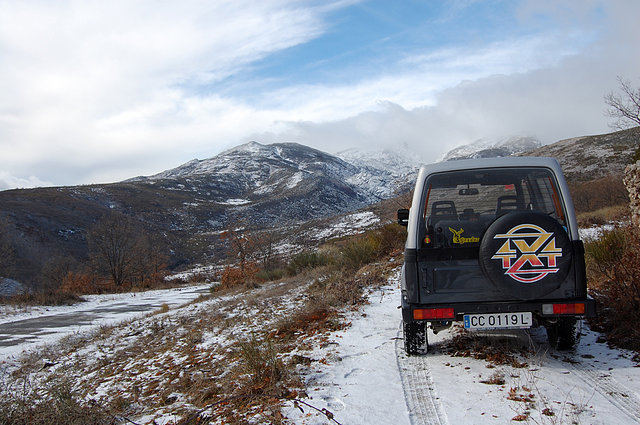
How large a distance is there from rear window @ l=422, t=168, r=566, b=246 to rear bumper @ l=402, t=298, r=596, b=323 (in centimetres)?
61

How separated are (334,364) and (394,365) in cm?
65

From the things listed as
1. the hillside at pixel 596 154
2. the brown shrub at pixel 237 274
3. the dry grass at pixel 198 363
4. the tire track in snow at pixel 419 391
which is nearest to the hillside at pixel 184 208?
the brown shrub at pixel 237 274

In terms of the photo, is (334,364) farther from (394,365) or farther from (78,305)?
(78,305)

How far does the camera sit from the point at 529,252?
3650 millimetres

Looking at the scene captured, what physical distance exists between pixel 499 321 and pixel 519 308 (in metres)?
0.22

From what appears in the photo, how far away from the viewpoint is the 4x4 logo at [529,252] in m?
3.65

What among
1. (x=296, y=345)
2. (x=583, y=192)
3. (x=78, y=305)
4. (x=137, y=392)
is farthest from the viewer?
(x=583, y=192)

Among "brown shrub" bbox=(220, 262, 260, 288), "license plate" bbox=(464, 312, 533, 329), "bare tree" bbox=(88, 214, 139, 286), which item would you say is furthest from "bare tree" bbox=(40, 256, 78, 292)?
"license plate" bbox=(464, 312, 533, 329)

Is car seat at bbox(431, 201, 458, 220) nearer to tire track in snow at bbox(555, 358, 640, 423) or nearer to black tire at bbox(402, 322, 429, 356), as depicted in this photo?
black tire at bbox(402, 322, 429, 356)

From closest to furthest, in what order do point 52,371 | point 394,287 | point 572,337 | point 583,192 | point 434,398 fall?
1. point 434,398
2. point 572,337
3. point 52,371
4. point 394,287
5. point 583,192

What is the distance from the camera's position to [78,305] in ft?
59.6

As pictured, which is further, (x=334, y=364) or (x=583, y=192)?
(x=583, y=192)

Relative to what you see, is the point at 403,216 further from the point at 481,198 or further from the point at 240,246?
the point at 240,246

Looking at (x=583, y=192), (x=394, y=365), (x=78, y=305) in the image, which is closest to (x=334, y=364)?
(x=394, y=365)
